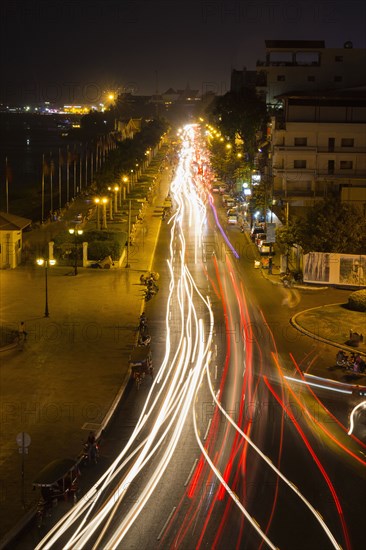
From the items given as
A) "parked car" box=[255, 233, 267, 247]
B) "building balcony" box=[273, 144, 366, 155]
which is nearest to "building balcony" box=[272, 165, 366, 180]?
"building balcony" box=[273, 144, 366, 155]

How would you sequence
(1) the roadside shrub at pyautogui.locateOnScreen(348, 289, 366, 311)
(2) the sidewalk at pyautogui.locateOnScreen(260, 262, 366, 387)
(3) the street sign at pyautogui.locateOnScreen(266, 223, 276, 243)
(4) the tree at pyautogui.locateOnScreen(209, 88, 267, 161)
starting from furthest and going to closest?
(4) the tree at pyautogui.locateOnScreen(209, 88, 267, 161)
(3) the street sign at pyautogui.locateOnScreen(266, 223, 276, 243)
(1) the roadside shrub at pyautogui.locateOnScreen(348, 289, 366, 311)
(2) the sidewalk at pyautogui.locateOnScreen(260, 262, 366, 387)

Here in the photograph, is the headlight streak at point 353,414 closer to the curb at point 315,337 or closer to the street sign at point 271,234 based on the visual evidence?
the curb at point 315,337

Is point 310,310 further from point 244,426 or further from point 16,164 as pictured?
point 16,164

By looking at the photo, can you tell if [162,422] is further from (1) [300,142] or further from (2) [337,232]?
(1) [300,142]

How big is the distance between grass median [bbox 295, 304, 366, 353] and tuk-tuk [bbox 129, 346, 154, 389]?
344 inches

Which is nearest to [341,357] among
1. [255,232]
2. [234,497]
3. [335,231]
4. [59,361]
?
[59,361]

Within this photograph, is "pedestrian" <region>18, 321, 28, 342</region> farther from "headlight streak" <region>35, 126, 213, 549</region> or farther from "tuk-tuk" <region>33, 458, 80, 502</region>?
"tuk-tuk" <region>33, 458, 80, 502</region>

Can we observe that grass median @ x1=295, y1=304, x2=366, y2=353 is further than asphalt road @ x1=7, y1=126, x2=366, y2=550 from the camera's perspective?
Yes

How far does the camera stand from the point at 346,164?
59.3 meters

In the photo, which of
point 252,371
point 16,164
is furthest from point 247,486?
point 16,164

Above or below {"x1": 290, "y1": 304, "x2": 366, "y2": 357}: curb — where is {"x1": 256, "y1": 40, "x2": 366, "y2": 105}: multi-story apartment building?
above

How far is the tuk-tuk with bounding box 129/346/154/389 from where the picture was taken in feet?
82.4

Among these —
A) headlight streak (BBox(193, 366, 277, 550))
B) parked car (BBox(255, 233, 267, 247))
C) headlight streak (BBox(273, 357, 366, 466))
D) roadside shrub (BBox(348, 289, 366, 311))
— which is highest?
parked car (BBox(255, 233, 267, 247))

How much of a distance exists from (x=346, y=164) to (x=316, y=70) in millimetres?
20370
